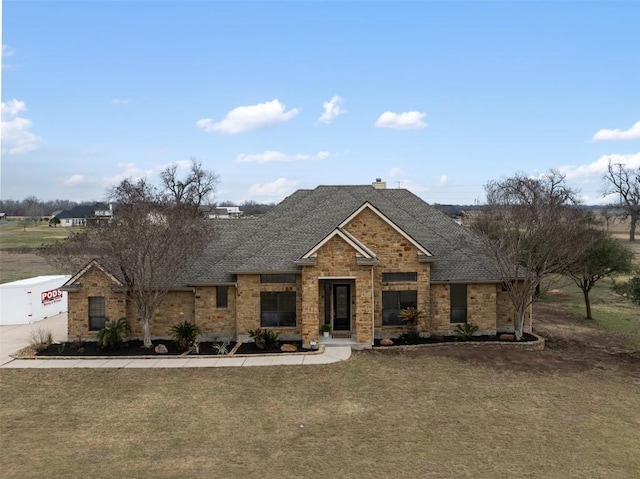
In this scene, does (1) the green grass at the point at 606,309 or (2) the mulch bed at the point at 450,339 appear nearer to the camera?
(2) the mulch bed at the point at 450,339

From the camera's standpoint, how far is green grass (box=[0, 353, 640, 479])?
10.9 m

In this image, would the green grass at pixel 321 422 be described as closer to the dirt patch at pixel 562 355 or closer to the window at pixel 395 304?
the dirt patch at pixel 562 355

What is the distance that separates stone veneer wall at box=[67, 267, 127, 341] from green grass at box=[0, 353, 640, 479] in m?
4.08

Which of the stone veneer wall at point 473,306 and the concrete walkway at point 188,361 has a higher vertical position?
the stone veneer wall at point 473,306

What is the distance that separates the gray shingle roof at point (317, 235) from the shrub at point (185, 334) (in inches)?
79.8

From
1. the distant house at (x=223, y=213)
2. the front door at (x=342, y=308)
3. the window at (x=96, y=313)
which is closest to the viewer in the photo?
the window at (x=96, y=313)

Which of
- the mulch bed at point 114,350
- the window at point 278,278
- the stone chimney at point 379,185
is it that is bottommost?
the mulch bed at point 114,350

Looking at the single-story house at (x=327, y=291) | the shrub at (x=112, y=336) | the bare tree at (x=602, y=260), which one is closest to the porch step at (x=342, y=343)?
the single-story house at (x=327, y=291)

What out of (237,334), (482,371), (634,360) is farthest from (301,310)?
(634,360)

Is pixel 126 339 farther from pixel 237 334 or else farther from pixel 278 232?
pixel 278 232

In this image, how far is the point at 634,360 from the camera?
19.4m

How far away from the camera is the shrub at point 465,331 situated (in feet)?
70.5

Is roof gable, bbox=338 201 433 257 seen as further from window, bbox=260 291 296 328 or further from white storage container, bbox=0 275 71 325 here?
white storage container, bbox=0 275 71 325

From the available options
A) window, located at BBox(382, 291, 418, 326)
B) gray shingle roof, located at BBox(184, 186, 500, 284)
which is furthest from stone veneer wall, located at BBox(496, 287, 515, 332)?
window, located at BBox(382, 291, 418, 326)
